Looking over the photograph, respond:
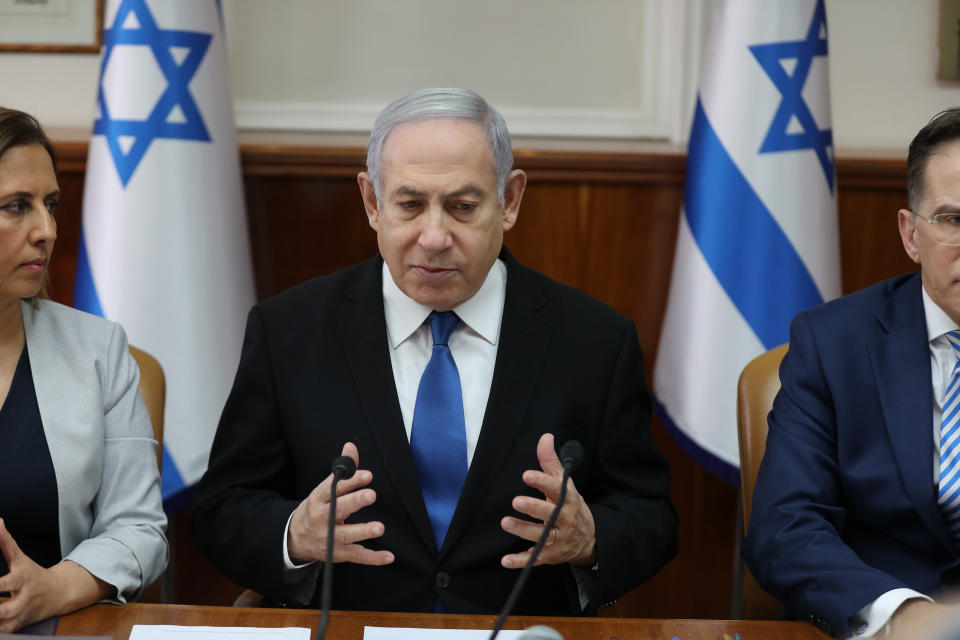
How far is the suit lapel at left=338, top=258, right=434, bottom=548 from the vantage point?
1.81 metres

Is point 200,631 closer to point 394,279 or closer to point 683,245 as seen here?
point 394,279

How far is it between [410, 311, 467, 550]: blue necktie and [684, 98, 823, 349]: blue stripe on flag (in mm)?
1169

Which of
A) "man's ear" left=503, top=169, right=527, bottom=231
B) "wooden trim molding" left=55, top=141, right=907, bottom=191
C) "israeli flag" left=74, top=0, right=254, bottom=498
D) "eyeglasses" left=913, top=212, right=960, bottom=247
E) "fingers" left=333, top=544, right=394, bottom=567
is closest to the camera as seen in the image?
"fingers" left=333, top=544, right=394, bottom=567

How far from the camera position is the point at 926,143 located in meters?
1.76

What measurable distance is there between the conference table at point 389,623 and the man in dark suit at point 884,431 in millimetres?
149

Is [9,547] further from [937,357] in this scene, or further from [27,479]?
[937,357]

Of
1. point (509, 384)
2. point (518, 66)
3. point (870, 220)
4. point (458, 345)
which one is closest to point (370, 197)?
point (458, 345)

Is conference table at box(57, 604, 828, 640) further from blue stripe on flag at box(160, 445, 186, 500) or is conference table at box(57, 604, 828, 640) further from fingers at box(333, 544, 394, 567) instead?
blue stripe on flag at box(160, 445, 186, 500)

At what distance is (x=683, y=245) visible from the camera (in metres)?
2.85

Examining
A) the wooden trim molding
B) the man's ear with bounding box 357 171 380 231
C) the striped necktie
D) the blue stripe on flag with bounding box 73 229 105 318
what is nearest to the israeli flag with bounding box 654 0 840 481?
the wooden trim molding

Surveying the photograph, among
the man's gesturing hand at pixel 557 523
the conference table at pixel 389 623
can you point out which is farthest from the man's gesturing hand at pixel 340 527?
the man's gesturing hand at pixel 557 523

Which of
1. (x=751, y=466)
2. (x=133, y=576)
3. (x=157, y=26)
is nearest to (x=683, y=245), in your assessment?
(x=751, y=466)

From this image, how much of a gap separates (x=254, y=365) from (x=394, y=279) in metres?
0.31

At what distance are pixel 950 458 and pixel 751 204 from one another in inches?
44.2
